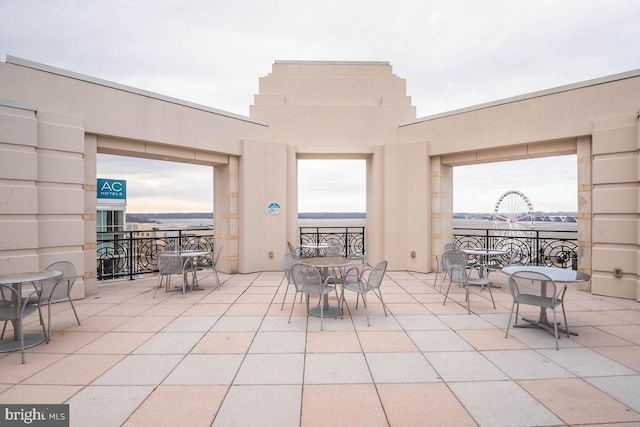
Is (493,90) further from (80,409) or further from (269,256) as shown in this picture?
(80,409)

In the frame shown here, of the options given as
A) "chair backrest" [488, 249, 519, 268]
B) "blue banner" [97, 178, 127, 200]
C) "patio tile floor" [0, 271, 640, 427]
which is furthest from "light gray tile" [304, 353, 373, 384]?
"blue banner" [97, 178, 127, 200]

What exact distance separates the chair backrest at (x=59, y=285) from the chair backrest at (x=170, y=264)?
4.90ft

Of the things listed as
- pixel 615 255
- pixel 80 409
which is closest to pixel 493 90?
pixel 615 255

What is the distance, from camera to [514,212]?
15.6m

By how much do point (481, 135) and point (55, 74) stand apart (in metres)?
8.83

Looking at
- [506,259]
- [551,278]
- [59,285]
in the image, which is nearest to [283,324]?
[59,285]

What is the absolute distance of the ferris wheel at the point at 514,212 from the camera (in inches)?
590

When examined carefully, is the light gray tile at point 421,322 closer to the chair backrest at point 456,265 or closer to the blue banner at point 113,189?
the chair backrest at point 456,265

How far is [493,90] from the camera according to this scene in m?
28.0

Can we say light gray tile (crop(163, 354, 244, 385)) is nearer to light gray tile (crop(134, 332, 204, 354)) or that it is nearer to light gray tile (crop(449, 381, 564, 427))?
light gray tile (crop(134, 332, 204, 354))

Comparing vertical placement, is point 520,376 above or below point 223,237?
below

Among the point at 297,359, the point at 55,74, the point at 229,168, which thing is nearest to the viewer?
the point at 297,359

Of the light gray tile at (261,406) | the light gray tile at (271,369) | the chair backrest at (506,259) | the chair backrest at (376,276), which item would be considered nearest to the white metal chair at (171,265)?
the light gray tile at (271,369)

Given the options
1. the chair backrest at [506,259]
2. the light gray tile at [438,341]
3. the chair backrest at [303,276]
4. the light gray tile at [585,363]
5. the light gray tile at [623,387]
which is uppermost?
the chair backrest at [303,276]
